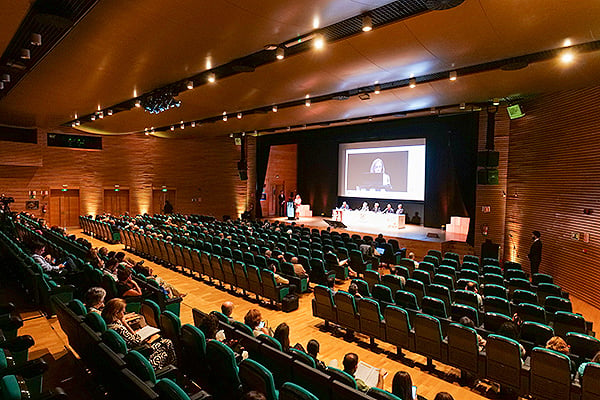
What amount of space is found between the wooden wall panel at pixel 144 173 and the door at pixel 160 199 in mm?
291

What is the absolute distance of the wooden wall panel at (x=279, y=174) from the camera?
2242 centimetres

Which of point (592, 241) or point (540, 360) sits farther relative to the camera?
point (592, 241)

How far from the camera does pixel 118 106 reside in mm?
12125

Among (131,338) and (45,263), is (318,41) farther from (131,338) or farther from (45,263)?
(45,263)

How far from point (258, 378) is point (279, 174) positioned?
2014 cm

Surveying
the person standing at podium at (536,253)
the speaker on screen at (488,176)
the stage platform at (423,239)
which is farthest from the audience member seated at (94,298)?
the stage platform at (423,239)

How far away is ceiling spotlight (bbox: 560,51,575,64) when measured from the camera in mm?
6738

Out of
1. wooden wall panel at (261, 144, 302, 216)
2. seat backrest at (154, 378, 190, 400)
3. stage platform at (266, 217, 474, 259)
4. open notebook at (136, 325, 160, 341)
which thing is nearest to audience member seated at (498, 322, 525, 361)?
seat backrest at (154, 378, 190, 400)

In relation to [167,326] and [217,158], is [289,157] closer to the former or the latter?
[217,158]

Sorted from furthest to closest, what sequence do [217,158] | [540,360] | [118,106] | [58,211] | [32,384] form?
1. [217,158]
2. [58,211]
3. [118,106]
4. [540,360]
5. [32,384]

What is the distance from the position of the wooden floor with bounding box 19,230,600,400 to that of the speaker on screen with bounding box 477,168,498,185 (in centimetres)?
404

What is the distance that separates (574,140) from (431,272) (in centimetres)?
516

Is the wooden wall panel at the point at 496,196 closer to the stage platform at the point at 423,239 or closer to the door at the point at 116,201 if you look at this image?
the stage platform at the point at 423,239

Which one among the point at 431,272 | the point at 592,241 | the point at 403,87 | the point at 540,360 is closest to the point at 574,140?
the point at 592,241
